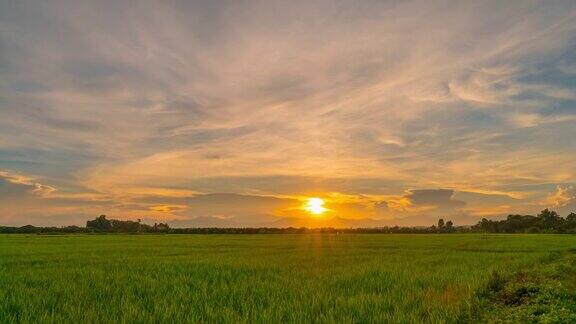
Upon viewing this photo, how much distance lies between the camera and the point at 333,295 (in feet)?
28.5

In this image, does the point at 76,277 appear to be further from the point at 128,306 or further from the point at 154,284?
the point at 128,306

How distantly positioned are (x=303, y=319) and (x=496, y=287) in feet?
23.2

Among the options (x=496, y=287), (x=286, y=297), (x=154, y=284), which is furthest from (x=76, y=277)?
(x=496, y=287)

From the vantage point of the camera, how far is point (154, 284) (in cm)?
1055

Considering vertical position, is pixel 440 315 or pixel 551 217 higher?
pixel 551 217

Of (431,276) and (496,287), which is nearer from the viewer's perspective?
(496,287)

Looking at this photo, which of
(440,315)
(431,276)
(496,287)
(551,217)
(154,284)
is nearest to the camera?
(440,315)

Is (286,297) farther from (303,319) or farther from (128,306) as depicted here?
(128,306)

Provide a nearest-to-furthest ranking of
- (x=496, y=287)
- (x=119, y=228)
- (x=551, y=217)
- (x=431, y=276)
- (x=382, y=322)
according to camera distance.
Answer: (x=382, y=322)
(x=496, y=287)
(x=431, y=276)
(x=551, y=217)
(x=119, y=228)

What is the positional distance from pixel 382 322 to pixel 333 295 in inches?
94.1

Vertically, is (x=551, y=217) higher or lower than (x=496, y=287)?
higher

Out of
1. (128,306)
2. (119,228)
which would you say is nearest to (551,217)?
(119,228)

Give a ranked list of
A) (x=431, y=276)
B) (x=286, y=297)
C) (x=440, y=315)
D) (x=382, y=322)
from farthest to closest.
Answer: (x=431, y=276) < (x=286, y=297) < (x=440, y=315) < (x=382, y=322)

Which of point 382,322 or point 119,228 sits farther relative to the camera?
point 119,228
